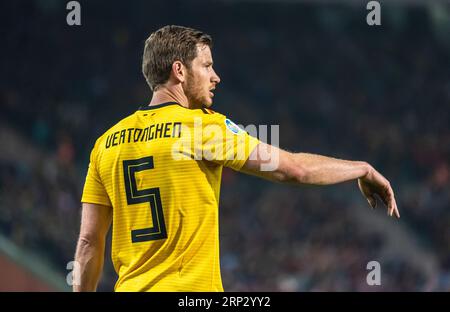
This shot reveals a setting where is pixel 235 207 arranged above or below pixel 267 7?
below

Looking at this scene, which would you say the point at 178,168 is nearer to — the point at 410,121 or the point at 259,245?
the point at 259,245

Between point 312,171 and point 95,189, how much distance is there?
33.8 inches

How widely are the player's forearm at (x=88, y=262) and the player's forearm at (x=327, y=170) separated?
86 cm

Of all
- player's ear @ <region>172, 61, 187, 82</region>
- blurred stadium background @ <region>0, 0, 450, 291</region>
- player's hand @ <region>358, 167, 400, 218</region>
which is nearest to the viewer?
player's hand @ <region>358, 167, 400, 218</region>

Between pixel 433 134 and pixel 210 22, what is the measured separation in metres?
5.02

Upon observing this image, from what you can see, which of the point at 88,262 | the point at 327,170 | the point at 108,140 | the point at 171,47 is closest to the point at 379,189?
the point at 327,170

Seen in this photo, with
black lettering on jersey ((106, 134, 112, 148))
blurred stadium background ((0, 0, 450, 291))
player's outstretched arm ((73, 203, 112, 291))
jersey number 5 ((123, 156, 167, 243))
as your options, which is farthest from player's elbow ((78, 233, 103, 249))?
blurred stadium background ((0, 0, 450, 291))

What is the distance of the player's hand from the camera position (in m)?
3.10

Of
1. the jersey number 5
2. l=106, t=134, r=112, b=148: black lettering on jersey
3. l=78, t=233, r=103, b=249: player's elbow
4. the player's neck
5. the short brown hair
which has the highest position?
the short brown hair

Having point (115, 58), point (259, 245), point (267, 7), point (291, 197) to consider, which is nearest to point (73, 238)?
point (259, 245)

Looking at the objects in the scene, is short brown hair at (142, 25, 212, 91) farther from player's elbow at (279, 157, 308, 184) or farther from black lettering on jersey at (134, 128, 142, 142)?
player's elbow at (279, 157, 308, 184)

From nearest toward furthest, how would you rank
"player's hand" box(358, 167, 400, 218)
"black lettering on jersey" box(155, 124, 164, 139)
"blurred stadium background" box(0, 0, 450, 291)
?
"player's hand" box(358, 167, 400, 218) → "black lettering on jersey" box(155, 124, 164, 139) → "blurred stadium background" box(0, 0, 450, 291)
